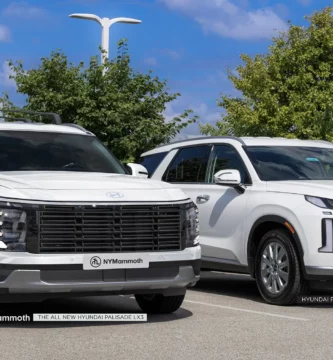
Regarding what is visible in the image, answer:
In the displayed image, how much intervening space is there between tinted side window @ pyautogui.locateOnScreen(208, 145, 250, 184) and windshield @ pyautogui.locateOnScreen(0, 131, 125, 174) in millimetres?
1758

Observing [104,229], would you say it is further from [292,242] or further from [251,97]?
[251,97]

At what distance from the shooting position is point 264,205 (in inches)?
417

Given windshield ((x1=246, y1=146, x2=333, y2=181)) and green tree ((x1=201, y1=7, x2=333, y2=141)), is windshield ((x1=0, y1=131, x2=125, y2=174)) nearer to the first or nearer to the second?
windshield ((x1=246, y1=146, x2=333, y2=181))

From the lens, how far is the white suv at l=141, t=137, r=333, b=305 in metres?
9.96

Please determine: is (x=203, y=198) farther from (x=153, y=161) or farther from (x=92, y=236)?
(x=92, y=236)

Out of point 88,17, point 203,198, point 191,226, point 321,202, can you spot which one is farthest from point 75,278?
point 88,17

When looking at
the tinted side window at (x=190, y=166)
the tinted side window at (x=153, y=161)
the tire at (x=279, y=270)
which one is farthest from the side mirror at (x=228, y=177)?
the tinted side window at (x=153, y=161)

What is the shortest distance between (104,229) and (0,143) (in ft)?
6.35

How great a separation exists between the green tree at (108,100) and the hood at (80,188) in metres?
19.6

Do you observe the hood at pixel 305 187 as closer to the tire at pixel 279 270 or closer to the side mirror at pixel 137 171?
the tire at pixel 279 270

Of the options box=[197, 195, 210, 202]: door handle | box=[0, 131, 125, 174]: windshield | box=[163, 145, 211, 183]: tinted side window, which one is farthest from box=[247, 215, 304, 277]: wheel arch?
box=[0, 131, 125, 174]: windshield

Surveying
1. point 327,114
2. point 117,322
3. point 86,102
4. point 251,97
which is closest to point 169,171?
point 117,322

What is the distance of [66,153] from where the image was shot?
32.7 ft

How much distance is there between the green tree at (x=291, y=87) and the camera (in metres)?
40.6
